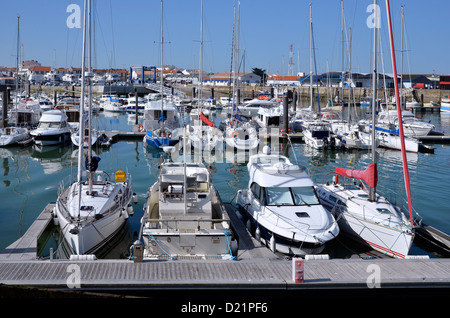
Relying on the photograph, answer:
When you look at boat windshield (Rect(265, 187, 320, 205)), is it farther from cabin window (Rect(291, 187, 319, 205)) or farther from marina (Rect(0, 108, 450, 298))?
marina (Rect(0, 108, 450, 298))

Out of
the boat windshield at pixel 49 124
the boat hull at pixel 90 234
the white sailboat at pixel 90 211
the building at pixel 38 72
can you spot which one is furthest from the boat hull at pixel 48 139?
the building at pixel 38 72

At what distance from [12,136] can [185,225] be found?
2795cm

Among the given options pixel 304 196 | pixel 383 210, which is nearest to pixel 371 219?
pixel 383 210

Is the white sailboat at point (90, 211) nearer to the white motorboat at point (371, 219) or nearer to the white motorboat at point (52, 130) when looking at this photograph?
the white motorboat at point (371, 219)

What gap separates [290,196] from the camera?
15.2m

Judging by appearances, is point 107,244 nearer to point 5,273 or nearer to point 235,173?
point 5,273

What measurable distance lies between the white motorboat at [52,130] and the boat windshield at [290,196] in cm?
2649

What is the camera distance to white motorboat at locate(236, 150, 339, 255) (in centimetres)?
1351

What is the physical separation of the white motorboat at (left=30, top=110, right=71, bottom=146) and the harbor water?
0.75m

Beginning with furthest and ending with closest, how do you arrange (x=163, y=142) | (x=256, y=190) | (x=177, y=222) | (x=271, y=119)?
(x=271, y=119), (x=163, y=142), (x=256, y=190), (x=177, y=222)

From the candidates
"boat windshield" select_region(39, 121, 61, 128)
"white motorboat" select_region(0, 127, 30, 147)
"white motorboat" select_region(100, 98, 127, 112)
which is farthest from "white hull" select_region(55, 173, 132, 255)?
"white motorboat" select_region(100, 98, 127, 112)

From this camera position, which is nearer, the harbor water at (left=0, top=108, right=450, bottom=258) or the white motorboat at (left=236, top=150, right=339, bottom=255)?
the white motorboat at (left=236, top=150, right=339, bottom=255)

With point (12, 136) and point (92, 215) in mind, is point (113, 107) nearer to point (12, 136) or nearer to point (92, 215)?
point (12, 136)

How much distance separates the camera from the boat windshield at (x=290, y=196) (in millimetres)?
15055
